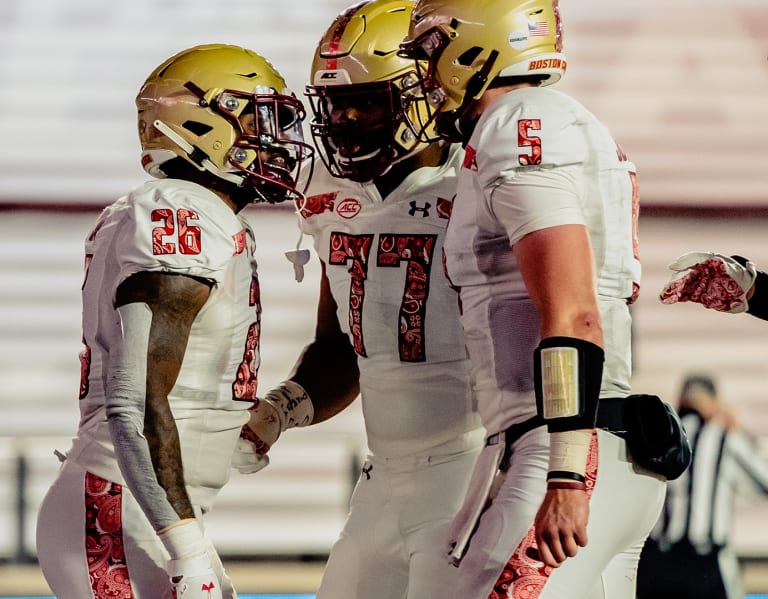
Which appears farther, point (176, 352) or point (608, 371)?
point (176, 352)

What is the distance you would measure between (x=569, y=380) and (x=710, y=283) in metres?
0.97

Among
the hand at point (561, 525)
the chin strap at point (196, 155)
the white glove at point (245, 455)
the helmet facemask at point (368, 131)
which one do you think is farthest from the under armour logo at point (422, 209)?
the hand at point (561, 525)

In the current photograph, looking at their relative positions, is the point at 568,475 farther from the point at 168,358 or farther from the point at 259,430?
the point at 259,430

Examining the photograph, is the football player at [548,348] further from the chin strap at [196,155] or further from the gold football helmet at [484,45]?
the chin strap at [196,155]

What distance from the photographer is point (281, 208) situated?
5.11 meters

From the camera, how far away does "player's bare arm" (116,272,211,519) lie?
2230mm

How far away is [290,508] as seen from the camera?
5102mm

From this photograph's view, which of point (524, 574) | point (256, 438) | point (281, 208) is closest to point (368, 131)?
point (256, 438)

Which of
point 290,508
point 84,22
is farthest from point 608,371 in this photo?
point 84,22

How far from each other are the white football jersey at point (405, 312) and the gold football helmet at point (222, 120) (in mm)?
217

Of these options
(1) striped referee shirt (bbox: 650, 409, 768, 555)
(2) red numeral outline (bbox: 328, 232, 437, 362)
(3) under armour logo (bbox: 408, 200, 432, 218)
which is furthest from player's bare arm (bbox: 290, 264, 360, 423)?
(1) striped referee shirt (bbox: 650, 409, 768, 555)

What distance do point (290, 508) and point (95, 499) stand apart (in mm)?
2862

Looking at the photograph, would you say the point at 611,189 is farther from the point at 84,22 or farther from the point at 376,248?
the point at 84,22

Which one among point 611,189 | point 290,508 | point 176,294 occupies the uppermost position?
point 611,189
